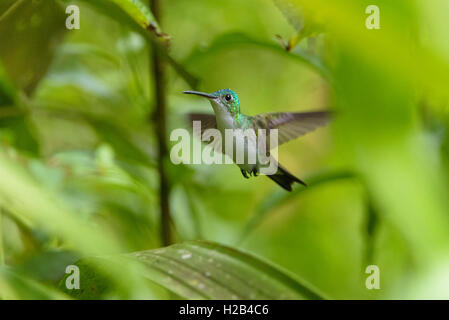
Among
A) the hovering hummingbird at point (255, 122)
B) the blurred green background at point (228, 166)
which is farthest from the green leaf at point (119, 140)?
the hovering hummingbird at point (255, 122)

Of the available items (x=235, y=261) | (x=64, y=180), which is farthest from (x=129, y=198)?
(x=235, y=261)

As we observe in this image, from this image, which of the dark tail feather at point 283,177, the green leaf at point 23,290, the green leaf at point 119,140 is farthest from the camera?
the green leaf at point 119,140

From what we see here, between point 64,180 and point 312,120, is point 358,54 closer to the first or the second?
point 312,120

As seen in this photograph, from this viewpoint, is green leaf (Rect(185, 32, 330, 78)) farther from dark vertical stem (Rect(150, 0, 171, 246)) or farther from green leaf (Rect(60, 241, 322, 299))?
green leaf (Rect(60, 241, 322, 299))

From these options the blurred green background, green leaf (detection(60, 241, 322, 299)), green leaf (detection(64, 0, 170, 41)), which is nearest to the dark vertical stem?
the blurred green background

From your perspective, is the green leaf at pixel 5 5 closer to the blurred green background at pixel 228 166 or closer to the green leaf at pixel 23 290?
the blurred green background at pixel 228 166

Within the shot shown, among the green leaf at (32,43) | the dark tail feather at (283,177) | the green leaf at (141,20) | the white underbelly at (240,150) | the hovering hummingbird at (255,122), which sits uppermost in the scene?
the green leaf at (32,43)

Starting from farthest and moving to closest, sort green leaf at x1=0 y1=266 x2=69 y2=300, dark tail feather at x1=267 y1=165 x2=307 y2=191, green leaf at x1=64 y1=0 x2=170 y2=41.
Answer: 1. dark tail feather at x1=267 y1=165 x2=307 y2=191
2. green leaf at x1=64 y1=0 x2=170 y2=41
3. green leaf at x1=0 y1=266 x2=69 y2=300

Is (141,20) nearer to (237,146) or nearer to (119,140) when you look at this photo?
(237,146)
